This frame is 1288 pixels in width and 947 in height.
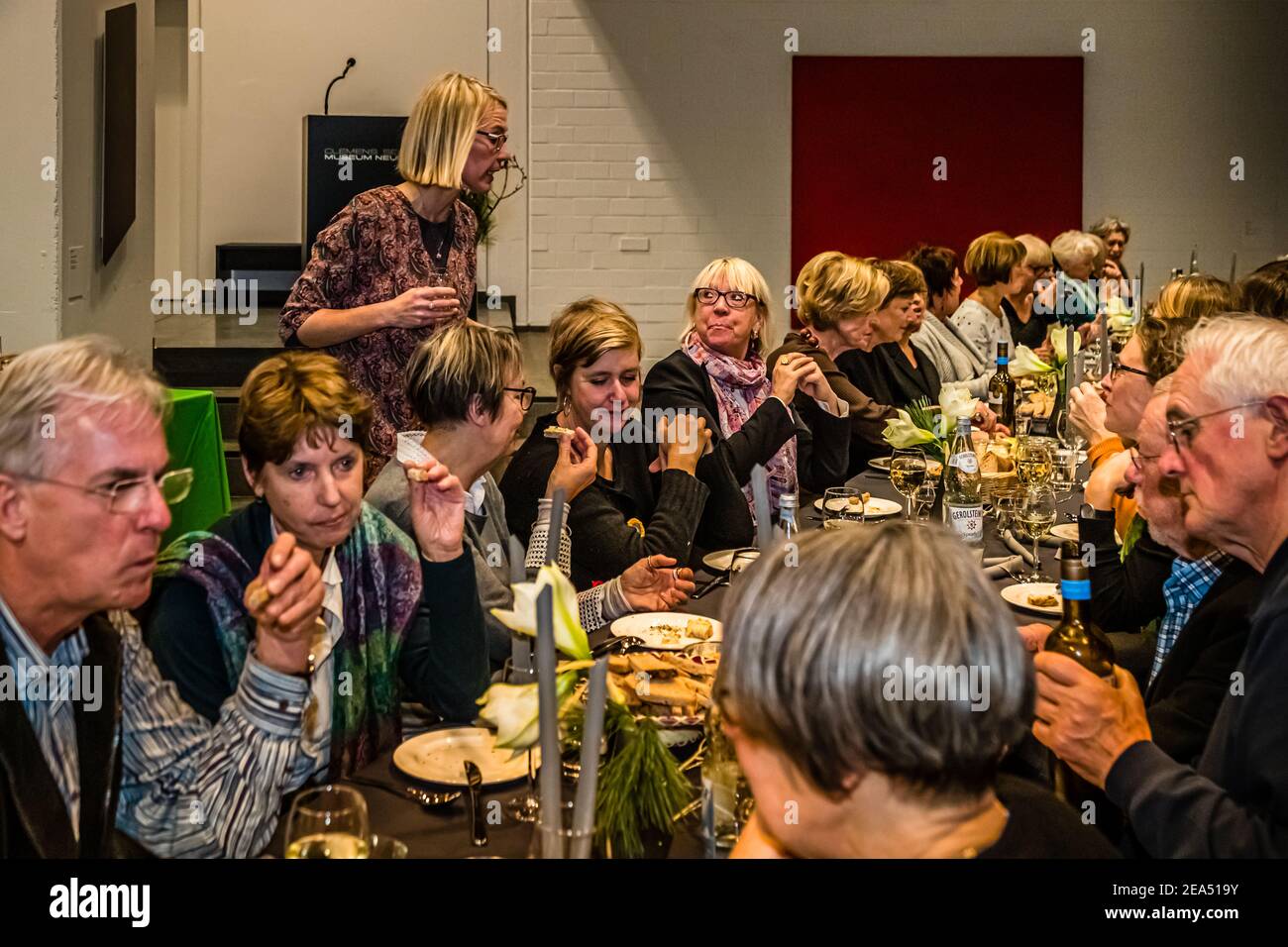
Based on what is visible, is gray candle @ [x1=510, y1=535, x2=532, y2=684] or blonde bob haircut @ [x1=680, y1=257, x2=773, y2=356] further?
blonde bob haircut @ [x1=680, y1=257, x2=773, y2=356]

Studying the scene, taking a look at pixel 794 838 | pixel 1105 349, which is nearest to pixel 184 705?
pixel 794 838

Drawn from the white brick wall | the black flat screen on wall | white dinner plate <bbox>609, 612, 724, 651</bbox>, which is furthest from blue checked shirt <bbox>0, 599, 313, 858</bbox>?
the white brick wall

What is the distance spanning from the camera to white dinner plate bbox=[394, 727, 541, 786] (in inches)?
72.9

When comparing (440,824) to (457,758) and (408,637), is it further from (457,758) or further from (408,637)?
(408,637)

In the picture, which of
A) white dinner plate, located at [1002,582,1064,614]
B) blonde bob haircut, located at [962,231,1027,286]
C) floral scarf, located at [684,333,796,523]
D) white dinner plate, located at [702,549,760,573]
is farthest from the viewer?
blonde bob haircut, located at [962,231,1027,286]

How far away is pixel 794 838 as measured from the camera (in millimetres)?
1120

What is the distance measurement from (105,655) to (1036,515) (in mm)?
2170

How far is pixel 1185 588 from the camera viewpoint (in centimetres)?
232

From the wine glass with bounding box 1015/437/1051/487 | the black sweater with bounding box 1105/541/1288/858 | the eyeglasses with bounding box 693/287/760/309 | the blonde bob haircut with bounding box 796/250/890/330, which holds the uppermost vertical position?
the blonde bob haircut with bounding box 796/250/890/330

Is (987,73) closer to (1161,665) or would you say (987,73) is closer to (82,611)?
(1161,665)

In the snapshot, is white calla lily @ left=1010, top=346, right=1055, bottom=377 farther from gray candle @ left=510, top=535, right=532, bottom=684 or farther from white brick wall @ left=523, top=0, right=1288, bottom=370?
Answer: white brick wall @ left=523, top=0, right=1288, bottom=370

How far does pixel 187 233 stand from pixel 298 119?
3.65 ft

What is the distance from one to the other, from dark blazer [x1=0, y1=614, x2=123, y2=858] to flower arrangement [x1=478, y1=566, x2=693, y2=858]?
1.58 ft

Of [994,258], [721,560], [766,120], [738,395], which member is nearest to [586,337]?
[721,560]
